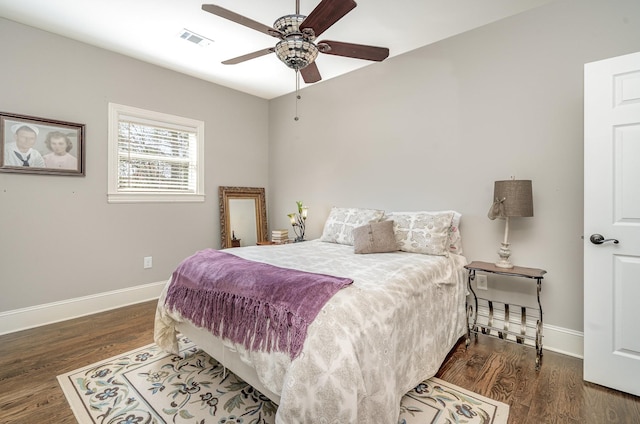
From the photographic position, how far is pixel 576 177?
2225mm

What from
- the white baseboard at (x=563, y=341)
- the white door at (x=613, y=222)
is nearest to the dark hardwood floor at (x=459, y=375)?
the white baseboard at (x=563, y=341)

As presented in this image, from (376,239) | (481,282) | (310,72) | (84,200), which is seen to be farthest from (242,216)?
(481,282)

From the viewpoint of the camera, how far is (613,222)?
1.83 metres

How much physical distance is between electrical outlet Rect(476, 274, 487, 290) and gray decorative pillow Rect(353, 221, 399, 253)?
832 mm

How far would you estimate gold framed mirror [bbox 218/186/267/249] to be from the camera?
13.4 feet

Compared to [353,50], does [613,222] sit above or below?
below

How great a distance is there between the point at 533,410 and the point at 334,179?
287cm

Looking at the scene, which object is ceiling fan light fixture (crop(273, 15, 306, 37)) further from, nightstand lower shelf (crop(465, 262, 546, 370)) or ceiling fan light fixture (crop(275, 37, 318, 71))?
nightstand lower shelf (crop(465, 262, 546, 370))

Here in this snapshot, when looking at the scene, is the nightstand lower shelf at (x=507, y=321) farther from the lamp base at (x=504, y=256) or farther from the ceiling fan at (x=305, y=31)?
the ceiling fan at (x=305, y=31)

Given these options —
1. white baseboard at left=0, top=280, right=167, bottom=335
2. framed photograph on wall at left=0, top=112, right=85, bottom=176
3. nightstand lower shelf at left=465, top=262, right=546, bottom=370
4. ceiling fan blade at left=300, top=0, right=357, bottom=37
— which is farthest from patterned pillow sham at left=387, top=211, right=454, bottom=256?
framed photograph on wall at left=0, top=112, right=85, bottom=176

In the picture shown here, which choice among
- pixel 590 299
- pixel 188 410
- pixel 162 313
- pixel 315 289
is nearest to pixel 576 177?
pixel 590 299

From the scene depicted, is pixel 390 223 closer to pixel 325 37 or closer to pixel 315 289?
pixel 315 289

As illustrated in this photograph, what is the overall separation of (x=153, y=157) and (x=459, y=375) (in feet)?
12.4

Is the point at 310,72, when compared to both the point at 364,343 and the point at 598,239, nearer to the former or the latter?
the point at 364,343
